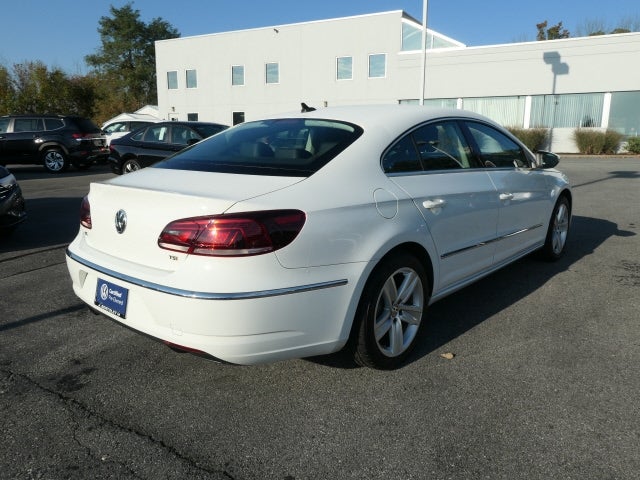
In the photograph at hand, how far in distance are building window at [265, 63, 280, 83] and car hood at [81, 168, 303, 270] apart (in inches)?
1314

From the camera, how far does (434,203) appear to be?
3.19 meters

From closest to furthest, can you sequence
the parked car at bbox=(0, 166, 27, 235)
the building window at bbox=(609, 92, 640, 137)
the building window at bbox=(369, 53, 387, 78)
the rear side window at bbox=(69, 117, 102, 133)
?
the parked car at bbox=(0, 166, 27, 235) < the rear side window at bbox=(69, 117, 102, 133) < the building window at bbox=(609, 92, 640, 137) < the building window at bbox=(369, 53, 387, 78)

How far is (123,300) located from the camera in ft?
8.66

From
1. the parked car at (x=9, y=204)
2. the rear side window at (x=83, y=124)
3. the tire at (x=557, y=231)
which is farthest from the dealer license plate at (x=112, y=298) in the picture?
the rear side window at (x=83, y=124)

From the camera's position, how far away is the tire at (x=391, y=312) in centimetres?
280

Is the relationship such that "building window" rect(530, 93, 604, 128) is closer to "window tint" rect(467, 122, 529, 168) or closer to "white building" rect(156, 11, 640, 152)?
"white building" rect(156, 11, 640, 152)

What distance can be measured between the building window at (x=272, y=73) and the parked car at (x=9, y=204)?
3013cm

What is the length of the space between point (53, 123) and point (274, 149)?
49.3 ft

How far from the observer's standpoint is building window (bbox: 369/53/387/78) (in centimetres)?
3084

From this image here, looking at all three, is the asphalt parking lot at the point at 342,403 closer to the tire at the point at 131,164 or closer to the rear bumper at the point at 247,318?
the rear bumper at the point at 247,318

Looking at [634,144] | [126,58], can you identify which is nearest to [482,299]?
[634,144]

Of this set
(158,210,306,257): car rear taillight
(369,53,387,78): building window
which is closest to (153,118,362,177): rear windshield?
(158,210,306,257): car rear taillight

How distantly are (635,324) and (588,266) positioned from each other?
1632mm

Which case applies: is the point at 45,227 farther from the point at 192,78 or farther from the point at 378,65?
the point at 192,78
